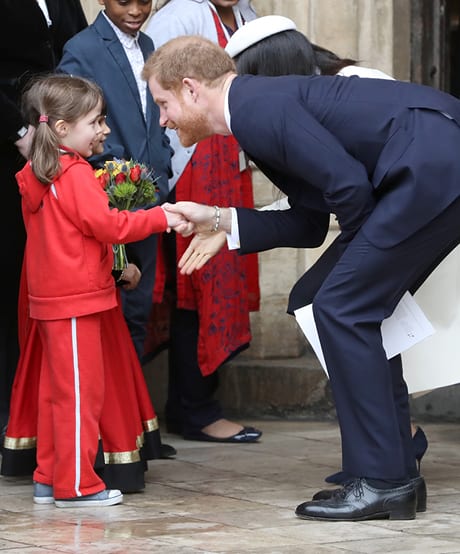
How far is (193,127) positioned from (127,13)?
1.18 m

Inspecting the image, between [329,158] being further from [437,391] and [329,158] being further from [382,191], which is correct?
[437,391]

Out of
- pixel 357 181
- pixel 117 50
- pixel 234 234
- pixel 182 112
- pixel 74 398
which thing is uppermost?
pixel 117 50

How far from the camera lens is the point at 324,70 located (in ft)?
16.8

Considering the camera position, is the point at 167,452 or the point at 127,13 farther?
the point at 167,452

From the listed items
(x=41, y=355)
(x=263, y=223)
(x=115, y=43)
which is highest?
(x=115, y=43)

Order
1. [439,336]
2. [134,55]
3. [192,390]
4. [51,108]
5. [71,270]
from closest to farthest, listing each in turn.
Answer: [71,270]
[51,108]
[439,336]
[134,55]
[192,390]

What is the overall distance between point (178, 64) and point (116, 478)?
1398mm

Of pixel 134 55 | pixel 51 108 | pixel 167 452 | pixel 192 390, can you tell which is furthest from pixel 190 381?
pixel 51 108

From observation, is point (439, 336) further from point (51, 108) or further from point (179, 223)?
point (51, 108)

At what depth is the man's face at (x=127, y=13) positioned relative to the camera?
568 centimetres

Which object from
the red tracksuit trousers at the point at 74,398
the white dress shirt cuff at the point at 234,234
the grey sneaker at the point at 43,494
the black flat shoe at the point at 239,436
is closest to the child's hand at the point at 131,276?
the red tracksuit trousers at the point at 74,398

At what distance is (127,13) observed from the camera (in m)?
5.69

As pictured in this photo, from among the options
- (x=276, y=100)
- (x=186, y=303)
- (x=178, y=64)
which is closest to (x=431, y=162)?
(x=276, y=100)

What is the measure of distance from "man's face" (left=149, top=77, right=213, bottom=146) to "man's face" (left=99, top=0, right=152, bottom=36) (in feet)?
3.54
